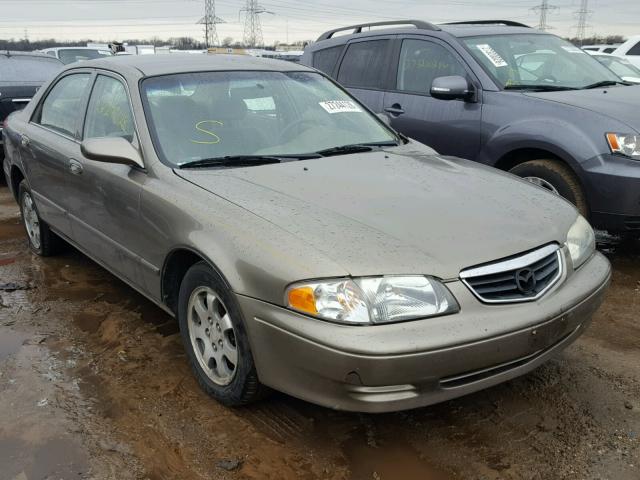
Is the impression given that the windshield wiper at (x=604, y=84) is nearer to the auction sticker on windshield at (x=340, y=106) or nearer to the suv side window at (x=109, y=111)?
the auction sticker on windshield at (x=340, y=106)

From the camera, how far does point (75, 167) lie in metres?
3.86

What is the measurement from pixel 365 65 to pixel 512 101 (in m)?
1.87

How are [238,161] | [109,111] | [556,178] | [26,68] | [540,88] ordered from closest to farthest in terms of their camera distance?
[238,161], [109,111], [556,178], [540,88], [26,68]

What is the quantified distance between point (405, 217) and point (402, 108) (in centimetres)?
334

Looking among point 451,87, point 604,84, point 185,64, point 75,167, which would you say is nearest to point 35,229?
point 75,167

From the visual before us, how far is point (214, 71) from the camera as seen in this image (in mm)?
3732

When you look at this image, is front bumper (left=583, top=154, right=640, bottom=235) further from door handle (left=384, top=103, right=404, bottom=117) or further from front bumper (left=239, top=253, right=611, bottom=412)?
front bumper (left=239, top=253, right=611, bottom=412)

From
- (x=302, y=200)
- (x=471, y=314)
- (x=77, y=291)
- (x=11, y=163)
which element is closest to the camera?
(x=471, y=314)

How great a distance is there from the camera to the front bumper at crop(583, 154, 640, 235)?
13.7 feet

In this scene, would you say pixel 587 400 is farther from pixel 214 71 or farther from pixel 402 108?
pixel 402 108

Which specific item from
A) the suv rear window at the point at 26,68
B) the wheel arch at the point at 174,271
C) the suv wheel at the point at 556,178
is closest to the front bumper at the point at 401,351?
the wheel arch at the point at 174,271

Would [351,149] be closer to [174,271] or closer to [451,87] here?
[174,271]

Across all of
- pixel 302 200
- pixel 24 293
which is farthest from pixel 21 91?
pixel 302 200

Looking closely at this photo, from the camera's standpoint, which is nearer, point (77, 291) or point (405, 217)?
point (405, 217)
